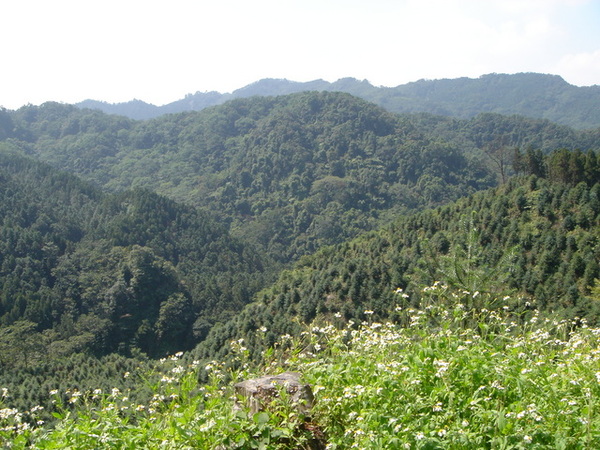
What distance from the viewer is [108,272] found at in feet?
247

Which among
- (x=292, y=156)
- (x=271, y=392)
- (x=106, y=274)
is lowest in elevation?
(x=106, y=274)

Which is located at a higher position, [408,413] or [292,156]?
[408,413]

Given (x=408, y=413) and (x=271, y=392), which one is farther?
(x=271, y=392)

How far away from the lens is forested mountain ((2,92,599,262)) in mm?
117812

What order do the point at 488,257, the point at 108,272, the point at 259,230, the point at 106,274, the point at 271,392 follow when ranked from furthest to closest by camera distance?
the point at 259,230, the point at 108,272, the point at 106,274, the point at 488,257, the point at 271,392

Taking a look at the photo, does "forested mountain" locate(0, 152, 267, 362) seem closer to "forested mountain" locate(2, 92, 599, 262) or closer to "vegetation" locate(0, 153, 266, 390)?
"vegetation" locate(0, 153, 266, 390)

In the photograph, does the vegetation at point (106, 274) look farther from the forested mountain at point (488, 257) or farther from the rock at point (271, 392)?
the rock at point (271, 392)

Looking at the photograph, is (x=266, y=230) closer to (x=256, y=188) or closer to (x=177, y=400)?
(x=256, y=188)

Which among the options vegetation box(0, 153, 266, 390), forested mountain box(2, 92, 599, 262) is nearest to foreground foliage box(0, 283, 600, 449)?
vegetation box(0, 153, 266, 390)

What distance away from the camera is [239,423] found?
167 inches

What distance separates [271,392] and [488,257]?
26556 mm

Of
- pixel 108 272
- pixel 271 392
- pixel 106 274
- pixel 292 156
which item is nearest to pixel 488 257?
pixel 271 392

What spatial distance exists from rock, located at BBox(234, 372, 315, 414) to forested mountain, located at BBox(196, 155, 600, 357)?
19.3 metres

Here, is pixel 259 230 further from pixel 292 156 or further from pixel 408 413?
pixel 408 413
